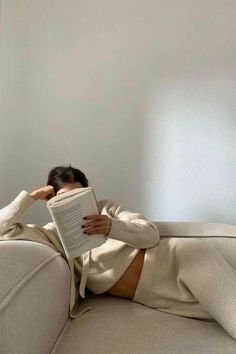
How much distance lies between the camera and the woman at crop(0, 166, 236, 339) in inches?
35.1

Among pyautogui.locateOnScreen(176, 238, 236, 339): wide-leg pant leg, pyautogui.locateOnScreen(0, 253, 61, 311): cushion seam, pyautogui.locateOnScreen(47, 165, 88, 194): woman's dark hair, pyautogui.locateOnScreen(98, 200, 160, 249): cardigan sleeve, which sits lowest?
pyautogui.locateOnScreen(176, 238, 236, 339): wide-leg pant leg

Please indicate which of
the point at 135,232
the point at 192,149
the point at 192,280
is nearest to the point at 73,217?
the point at 135,232

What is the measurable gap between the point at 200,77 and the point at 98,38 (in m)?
0.47

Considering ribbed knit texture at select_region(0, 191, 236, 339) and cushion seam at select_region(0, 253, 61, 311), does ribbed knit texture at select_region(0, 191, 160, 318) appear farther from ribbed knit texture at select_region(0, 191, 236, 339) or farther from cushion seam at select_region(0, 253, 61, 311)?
cushion seam at select_region(0, 253, 61, 311)

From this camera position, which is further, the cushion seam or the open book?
the open book

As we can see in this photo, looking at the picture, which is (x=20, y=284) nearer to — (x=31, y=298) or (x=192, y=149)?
(x=31, y=298)

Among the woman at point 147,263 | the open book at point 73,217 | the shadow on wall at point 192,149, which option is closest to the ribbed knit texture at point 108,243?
the woman at point 147,263

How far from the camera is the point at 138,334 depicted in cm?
75

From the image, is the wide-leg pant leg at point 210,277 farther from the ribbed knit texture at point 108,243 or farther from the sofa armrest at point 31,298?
the sofa armrest at point 31,298

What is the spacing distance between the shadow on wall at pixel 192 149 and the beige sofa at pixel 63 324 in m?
0.57

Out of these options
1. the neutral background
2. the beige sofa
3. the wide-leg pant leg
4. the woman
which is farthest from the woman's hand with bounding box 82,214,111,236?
the neutral background

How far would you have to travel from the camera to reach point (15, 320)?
552 millimetres

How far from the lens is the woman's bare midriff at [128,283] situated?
995mm

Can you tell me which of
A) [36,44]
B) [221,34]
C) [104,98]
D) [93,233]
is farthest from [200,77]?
[93,233]
